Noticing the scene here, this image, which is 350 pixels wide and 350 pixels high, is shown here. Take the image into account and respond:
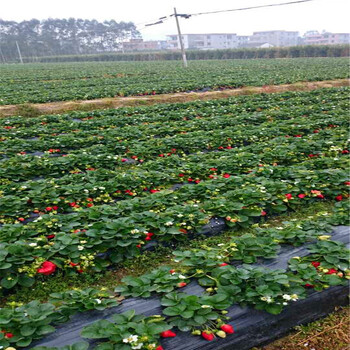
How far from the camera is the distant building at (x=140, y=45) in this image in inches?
4102

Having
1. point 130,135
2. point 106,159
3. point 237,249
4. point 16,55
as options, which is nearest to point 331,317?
point 237,249

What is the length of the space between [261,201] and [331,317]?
1.88 meters

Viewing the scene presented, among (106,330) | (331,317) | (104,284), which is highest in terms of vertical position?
(106,330)

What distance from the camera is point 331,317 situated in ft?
9.50

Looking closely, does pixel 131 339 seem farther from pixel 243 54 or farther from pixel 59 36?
pixel 59 36

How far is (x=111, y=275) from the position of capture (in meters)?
3.47

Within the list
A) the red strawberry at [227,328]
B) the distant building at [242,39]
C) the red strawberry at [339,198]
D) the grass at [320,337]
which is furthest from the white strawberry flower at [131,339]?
the distant building at [242,39]

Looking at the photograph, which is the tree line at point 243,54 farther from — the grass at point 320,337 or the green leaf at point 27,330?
the green leaf at point 27,330

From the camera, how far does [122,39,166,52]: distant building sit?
4102 inches

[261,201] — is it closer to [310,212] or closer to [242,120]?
[310,212]

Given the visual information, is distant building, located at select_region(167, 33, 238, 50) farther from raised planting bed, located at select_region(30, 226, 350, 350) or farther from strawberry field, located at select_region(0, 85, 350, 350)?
raised planting bed, located at select_region(30, 226, 350, 350)

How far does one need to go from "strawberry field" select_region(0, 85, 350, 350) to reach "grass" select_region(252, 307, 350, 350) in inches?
9.0

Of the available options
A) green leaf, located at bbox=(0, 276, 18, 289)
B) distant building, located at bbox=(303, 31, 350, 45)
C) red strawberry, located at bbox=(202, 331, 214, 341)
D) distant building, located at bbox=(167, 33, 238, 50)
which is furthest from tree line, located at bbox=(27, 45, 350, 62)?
distant building, located at bbox=(303, 31, 350, 45)

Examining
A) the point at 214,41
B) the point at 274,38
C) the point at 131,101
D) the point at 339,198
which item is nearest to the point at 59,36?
the point at 214,41
